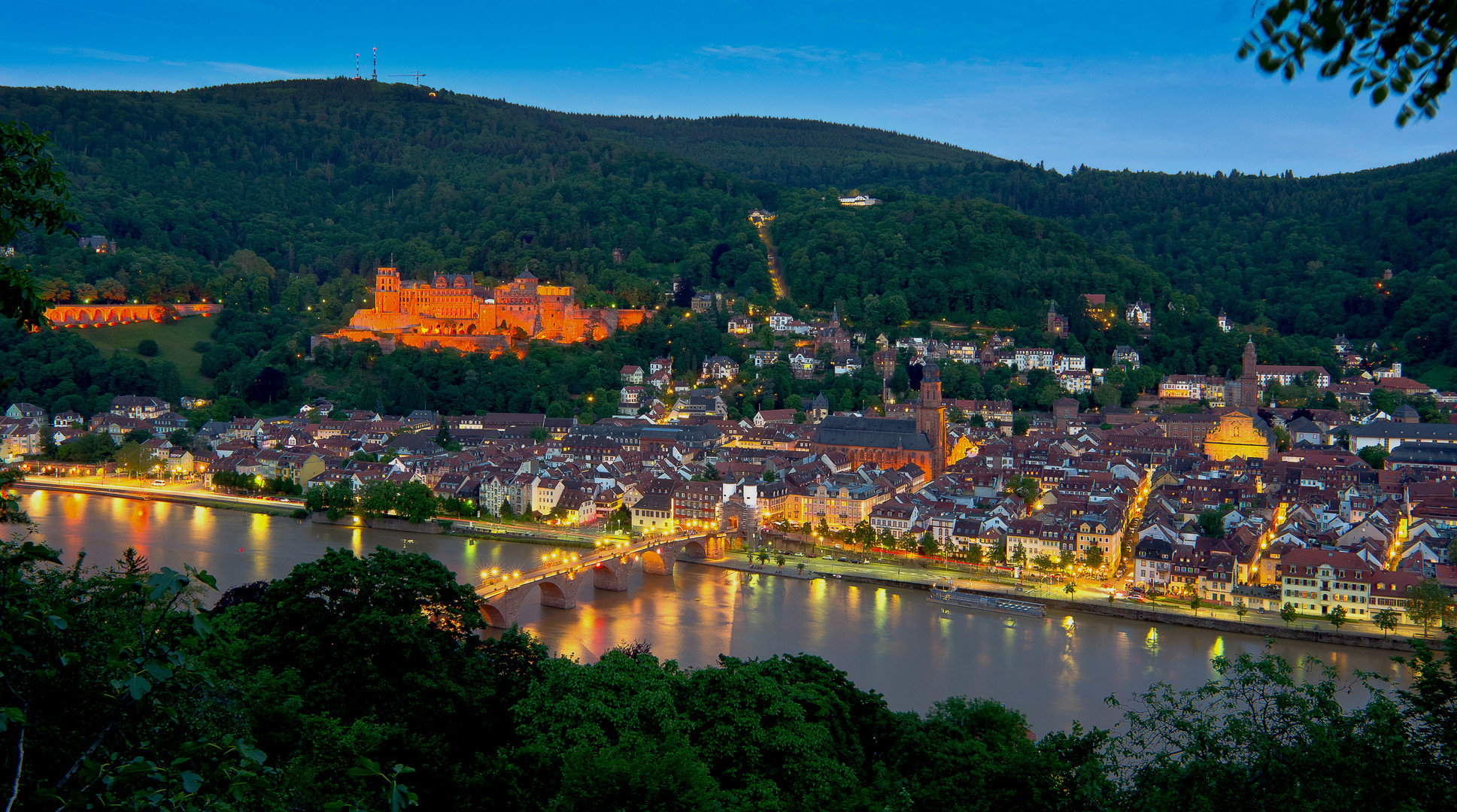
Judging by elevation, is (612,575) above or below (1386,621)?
below

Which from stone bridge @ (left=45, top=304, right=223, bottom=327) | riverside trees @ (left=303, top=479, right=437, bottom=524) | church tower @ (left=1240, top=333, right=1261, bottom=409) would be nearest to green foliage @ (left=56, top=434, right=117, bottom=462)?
stone bridge @ (left=45, top=304, right=223, bottom=327)

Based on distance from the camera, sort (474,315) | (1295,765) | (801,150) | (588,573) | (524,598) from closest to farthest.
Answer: (1295,765)
(524,598)
(588,573)
(474,315)
(801,150)

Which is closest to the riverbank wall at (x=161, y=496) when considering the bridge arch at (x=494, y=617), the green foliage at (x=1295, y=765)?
the bridge arch at (x=494, y=617)

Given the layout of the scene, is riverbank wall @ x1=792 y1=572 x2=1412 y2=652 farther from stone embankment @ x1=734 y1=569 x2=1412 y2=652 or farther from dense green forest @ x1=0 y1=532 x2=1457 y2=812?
dense green forest @ x1=0 y1=532 x2=1457 y2=812

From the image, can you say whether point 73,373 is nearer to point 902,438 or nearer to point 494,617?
point 902,438

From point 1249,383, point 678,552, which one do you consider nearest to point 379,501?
point 678,552

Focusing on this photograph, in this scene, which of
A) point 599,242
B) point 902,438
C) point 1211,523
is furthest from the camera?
point 599,242
